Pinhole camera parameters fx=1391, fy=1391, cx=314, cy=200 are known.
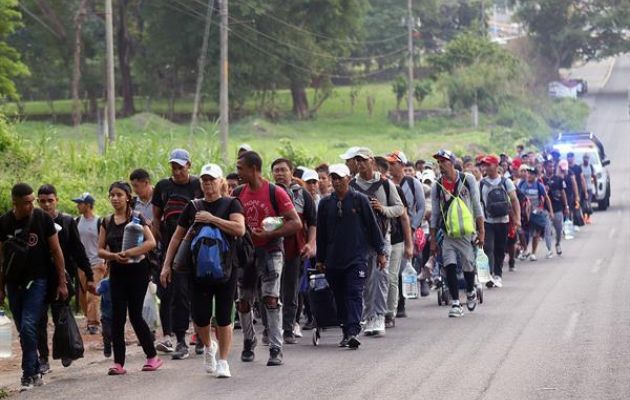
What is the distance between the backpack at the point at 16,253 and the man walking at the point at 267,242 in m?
2.07

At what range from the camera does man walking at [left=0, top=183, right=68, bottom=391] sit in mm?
11727

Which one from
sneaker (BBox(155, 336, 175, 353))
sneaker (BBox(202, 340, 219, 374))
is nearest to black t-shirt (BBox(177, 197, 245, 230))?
sneaker (BBox(202, 340, 219, 374))

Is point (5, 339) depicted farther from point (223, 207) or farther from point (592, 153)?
point (592, 153)

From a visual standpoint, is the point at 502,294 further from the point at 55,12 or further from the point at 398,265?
the point at 55,12

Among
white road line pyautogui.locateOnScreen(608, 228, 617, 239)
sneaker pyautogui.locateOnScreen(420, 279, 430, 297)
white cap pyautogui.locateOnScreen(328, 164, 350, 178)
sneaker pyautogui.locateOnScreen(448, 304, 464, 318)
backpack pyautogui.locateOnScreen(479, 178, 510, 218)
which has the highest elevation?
white cap pyautogui.locateOnScreen(328, 164, 350, 178)

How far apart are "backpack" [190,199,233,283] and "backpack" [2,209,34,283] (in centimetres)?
141

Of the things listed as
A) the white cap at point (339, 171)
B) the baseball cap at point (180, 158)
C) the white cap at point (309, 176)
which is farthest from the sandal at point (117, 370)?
the white cap at point (309, 176)

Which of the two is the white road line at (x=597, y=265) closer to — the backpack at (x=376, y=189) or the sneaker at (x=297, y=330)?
the backpack at (x=376, y=189)

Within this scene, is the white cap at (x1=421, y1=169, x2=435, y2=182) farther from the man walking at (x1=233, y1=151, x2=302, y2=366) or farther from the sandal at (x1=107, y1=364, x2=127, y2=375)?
the sandal at (x1=107, y1=364, x2=127, y2=375)

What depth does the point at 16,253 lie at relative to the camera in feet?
38.6

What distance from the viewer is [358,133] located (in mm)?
74500

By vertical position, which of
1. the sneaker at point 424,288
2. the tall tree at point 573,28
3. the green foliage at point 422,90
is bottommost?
the sneaker at point 424,288

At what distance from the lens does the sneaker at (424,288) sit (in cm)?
2031

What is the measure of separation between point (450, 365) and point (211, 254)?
2.47 m
